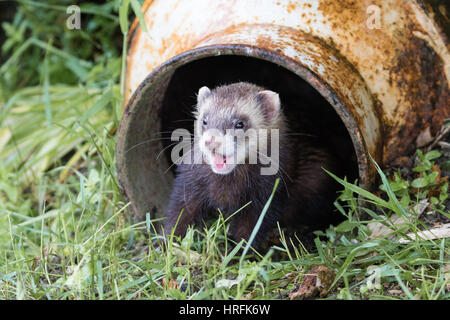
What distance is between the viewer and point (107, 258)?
2.81m

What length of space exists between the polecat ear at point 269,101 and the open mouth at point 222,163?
0.46 m

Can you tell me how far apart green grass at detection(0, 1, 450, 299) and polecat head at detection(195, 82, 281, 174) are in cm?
41

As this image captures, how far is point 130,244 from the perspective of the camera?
3.43 metres

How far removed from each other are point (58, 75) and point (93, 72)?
96cm

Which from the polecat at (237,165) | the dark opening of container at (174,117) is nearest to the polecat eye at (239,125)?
the polecat at (237,165)

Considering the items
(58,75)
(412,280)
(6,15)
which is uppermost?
(6,15)

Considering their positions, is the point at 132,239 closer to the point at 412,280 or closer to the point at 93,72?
the point at 412,280

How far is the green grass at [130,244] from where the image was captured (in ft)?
8.50

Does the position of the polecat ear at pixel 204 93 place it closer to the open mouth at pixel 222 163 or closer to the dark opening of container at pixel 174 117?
the dark opening of container at pixel 174 117

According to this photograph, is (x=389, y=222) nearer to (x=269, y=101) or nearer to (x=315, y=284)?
(x=315, y=284)

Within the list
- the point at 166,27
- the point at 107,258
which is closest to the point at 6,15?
the point at 166,27

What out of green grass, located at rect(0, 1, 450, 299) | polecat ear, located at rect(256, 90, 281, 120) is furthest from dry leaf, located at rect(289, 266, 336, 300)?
polecat ear, located at rect(256, 90, 281, 120)

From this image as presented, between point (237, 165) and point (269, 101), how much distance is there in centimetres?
45

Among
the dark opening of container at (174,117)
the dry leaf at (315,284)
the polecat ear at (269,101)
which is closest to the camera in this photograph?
the dry leaf at (315,284)
